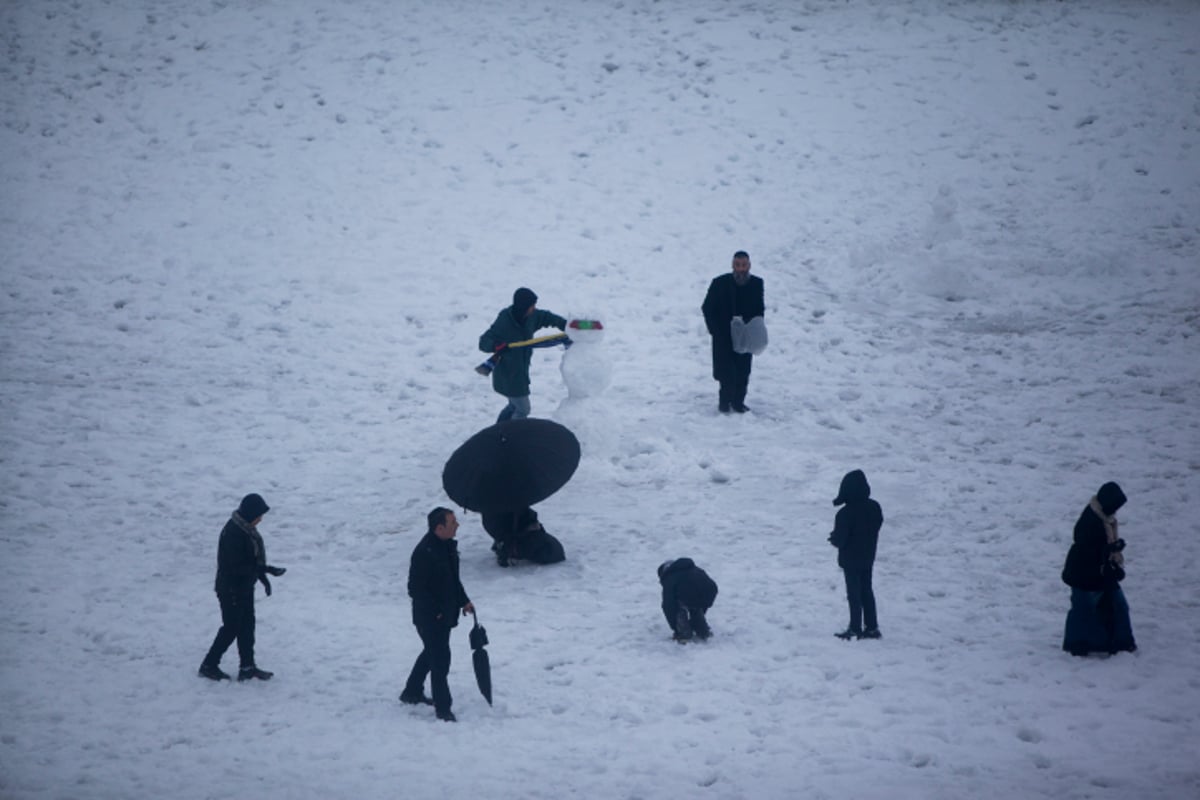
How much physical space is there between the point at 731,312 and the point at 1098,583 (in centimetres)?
639

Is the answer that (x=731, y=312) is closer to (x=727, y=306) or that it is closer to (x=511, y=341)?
(x=727, y=306)

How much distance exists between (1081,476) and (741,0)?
1347 cm

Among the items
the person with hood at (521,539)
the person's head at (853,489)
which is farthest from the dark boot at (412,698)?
the person's head at (853,489)

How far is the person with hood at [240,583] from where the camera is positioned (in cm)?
952

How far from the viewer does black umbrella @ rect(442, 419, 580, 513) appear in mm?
11008

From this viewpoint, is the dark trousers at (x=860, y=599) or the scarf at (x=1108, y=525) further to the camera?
the dark trousers at (x=860, y=599)

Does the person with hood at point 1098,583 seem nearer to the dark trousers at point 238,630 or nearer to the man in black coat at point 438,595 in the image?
the man in black coat at point 438,595

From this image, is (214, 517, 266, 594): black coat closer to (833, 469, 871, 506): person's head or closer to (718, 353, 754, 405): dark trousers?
(833, 469, 871, 506): person's head

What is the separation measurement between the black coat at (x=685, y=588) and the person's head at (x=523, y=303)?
156 inches

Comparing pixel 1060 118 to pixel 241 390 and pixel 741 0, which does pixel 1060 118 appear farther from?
pixel 241 390

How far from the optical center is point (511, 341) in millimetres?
13289

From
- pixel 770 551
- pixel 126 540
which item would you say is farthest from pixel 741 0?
pixel 126 540

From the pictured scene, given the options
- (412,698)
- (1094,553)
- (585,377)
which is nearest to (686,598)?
(412,698)

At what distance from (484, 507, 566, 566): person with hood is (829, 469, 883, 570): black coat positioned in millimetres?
3076
